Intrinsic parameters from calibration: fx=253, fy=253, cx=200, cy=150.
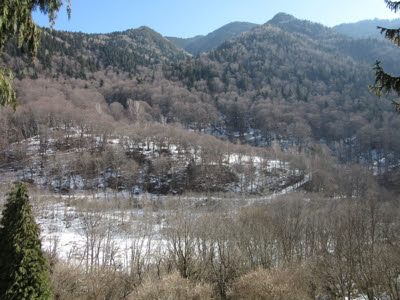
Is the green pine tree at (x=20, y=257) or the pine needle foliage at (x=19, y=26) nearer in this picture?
the pine needle foliage at (x=19, y=26)

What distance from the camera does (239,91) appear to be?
140m

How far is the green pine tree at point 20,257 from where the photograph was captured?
9141 mm

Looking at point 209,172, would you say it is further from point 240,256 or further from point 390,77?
point 390,77

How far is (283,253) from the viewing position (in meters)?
25.2

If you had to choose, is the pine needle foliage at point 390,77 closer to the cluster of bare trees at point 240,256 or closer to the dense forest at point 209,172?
the dense forest at point 209,172

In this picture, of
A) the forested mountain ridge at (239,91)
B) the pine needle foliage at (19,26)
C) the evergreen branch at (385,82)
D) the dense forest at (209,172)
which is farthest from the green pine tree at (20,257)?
the forested mountain ridge at (239,91)

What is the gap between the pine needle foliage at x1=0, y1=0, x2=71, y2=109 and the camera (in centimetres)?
501

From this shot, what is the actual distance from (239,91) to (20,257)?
456ft

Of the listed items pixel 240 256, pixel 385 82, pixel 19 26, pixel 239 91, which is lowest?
pixel 240 256

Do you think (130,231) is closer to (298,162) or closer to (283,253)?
(283,253)

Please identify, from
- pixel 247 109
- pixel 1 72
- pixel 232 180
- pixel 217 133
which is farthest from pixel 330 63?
pixel 1 72

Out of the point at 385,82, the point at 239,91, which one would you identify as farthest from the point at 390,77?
the point at 239,91

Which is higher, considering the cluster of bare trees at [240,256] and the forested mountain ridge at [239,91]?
the forested mountain ridge at [239,91]

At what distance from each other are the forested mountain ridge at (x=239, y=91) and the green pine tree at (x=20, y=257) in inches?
3407
